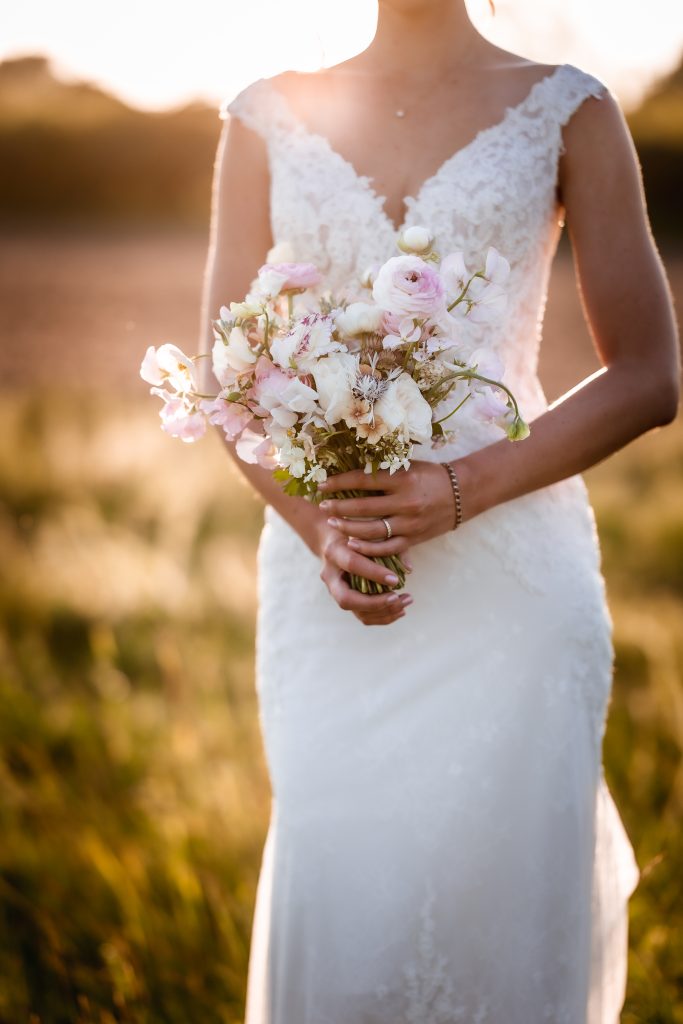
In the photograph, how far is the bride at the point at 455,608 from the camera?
207cm

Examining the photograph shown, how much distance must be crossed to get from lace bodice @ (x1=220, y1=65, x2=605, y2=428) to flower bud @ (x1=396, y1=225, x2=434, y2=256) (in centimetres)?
51

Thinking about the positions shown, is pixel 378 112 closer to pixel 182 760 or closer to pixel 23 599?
pixel 182 760

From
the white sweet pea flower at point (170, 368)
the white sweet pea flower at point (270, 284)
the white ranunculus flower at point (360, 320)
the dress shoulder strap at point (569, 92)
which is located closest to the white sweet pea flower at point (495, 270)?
the white ranunculus flower at point (360, 320)

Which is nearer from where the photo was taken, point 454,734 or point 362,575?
point 362,575

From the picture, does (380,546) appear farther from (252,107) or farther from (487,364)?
(252,107)

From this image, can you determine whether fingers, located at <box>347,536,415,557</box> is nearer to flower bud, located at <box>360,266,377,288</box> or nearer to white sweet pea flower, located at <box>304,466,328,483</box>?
white sweet pea flower, located at <box>304,466,328,483</box>

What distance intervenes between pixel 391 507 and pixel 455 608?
44 centimetres

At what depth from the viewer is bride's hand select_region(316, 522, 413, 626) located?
1907 mm

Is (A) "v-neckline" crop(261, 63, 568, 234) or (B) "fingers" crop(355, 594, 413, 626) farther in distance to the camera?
(A) "v-neckline" crop(261, 63, 568, 234)

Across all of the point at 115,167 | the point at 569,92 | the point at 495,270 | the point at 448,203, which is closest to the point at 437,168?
the point at 448,203

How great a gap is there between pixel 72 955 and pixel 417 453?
7.21 feet

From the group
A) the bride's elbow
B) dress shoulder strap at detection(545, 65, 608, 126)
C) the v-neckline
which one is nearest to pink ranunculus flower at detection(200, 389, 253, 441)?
the v-neckline

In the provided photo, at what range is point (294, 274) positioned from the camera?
1759mm

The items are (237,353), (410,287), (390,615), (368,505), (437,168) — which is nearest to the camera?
(410,287)
